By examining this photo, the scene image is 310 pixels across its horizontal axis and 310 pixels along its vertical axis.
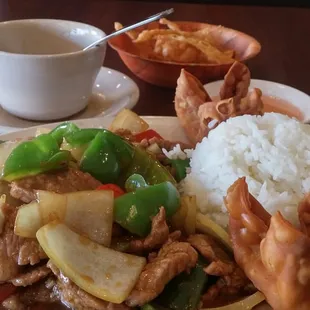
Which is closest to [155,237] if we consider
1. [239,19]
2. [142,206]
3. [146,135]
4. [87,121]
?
[142,206]

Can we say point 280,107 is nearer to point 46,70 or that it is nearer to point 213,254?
point 46,70

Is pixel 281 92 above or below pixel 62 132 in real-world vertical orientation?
below

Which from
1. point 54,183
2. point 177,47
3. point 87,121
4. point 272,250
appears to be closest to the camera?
point 272,250

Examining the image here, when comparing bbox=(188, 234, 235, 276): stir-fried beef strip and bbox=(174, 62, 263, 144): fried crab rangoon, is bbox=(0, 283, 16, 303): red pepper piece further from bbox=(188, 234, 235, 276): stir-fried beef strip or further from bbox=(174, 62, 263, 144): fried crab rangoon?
bbox=(174, 62, 263, 144): fried crab rangoon

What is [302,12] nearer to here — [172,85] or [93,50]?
[172,85]

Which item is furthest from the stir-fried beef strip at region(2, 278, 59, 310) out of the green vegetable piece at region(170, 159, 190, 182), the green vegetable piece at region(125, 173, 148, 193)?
the green vegetable piece at region(170, 159, 190, 182)

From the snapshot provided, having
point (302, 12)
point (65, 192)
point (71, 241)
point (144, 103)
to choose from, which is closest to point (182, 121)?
point (144, 103)
